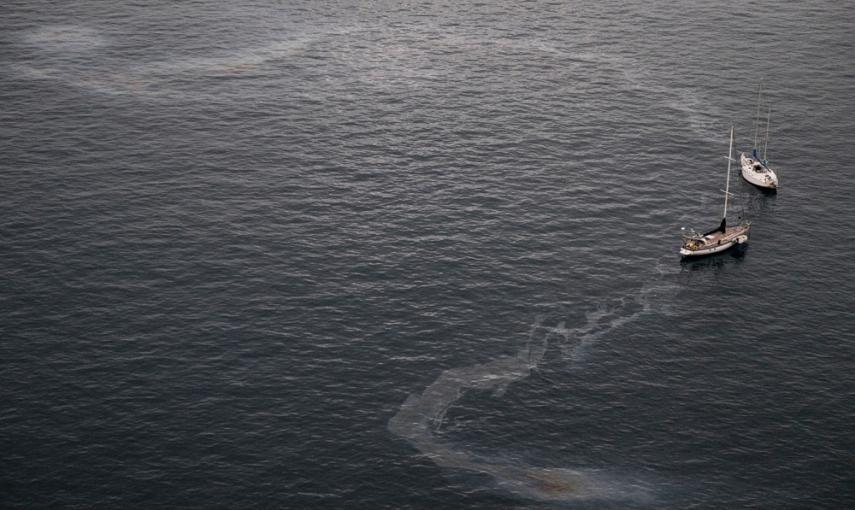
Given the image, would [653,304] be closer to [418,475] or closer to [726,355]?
[726,355]

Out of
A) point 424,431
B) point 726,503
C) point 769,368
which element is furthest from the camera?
point 769,368

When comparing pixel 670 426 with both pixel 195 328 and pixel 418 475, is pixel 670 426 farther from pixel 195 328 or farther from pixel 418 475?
pixel 195 328

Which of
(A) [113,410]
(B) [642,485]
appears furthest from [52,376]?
(B) [642,485]

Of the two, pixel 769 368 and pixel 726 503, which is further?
pixel 769 368

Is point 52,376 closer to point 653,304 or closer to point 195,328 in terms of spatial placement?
point 195,328

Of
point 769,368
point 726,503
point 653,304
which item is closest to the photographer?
point 726,503

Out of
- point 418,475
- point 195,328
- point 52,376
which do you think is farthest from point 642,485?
point 52,376

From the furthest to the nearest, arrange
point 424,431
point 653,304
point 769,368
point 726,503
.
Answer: point 653,304 < point 769,368 < point 424,431 < point 726,503

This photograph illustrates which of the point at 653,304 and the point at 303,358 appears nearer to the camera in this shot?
the point at 303,358
